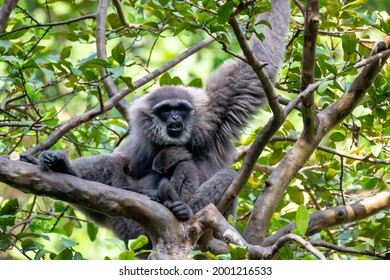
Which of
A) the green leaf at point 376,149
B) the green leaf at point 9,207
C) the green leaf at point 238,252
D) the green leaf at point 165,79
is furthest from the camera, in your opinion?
the green leaf at point 165,79

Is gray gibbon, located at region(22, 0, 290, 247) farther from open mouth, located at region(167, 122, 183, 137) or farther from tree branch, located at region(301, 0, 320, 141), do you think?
tree branch, located at region(301, 0, 320, 141)

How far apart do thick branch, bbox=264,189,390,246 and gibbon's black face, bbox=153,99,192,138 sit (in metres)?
1.52

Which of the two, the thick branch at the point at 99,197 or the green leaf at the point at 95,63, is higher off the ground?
the green leaf at the point at 95,63

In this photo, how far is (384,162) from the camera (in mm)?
5465

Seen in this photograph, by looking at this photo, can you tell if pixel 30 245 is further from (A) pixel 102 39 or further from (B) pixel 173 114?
(A) pixel 102 39

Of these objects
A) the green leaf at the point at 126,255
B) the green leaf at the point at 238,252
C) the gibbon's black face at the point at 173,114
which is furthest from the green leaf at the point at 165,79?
the green leaf at the point at 238,252

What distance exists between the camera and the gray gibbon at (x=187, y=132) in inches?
224

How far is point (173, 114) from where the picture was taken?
6.13 metres

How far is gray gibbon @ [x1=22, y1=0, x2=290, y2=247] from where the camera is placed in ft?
18.7

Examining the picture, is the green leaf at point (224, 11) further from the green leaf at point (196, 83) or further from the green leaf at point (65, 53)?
the green leaf at point (196, 83)

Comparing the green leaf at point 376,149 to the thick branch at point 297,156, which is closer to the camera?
the thick branch at point 297,156

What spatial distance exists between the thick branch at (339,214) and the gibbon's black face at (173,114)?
1.52 metres

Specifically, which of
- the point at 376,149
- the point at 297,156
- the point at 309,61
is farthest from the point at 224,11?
the point at 376,149

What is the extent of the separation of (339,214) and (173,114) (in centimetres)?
194
